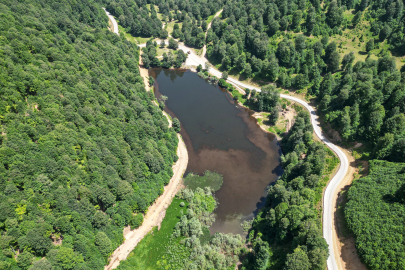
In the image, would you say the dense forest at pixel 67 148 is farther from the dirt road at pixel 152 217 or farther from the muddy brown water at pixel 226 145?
the muddy brown water at pixel 226 145

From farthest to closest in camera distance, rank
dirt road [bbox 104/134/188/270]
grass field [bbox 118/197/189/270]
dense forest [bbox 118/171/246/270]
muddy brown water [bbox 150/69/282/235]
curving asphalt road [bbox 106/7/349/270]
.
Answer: muddy brown water [bbox 150/69/282/235] → dirt road [bbox 104/134/188/270] → grass field [bbox 118/197/189/270] → dense forest [bbox 118/171/246/270] → curving asphalt road [bbox 106/7/349/270]

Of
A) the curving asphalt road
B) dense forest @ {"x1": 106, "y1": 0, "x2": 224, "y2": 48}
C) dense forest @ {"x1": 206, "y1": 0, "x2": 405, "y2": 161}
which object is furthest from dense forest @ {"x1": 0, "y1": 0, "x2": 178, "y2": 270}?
dense forest @ {"x1": 106, "y1": 0, "x2": 224, "y2": 48}

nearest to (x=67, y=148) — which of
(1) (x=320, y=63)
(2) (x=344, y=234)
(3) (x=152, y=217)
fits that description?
(3) (x=152, y=217)

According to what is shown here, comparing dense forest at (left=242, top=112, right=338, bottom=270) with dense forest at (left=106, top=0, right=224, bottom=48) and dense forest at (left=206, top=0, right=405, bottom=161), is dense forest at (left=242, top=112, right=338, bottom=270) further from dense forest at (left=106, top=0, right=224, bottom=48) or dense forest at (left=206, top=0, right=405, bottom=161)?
dense forest at (left=106, top=0, right=224, bottom=48)

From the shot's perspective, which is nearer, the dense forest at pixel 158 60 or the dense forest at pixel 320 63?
the dense forest at pixel 320 63

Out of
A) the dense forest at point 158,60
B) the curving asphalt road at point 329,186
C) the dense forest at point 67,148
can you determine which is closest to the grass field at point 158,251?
the dense forest at point 67,148

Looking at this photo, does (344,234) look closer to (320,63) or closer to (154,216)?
(154,216)

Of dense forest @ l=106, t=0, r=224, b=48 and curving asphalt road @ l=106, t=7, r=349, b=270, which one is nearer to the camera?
curving asphalt road @ l=106, t=7, r=349, b=270
